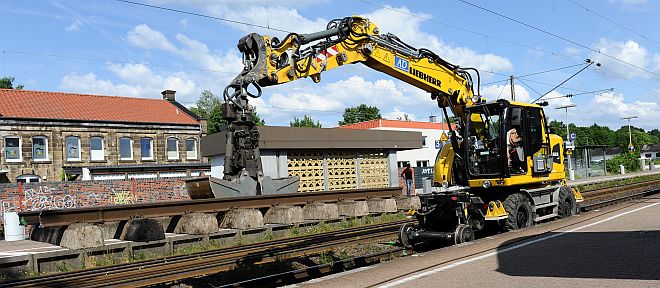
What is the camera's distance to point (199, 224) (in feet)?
47.0

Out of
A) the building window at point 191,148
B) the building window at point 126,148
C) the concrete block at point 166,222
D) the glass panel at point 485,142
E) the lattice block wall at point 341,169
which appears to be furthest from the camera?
the building window at point 191,148

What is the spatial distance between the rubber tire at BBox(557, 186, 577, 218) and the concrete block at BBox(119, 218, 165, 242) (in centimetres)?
982

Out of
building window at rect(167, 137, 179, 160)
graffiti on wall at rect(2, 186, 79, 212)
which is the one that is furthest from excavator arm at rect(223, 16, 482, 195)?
building window at rect(167, 137, 179, 160)

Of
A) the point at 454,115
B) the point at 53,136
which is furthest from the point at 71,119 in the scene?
the point at 454,115

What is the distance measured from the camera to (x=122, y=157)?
38.4 metres

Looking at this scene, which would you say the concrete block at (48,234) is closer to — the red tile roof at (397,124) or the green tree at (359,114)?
the red tile roof at (397,124)

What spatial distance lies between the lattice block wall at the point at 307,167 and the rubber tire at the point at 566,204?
1211 cm

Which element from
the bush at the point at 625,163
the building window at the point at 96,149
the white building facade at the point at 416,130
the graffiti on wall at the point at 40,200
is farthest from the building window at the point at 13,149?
the bush at the point at 625,163

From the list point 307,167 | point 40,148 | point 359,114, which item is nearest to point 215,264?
point 307,167

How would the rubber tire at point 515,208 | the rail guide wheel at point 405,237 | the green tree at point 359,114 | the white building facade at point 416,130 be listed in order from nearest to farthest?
the rail guide wheel at point 405,237 < the rubber tire at point 515,208 < the white building facade at point 416,130 < the green tree at point 359,114

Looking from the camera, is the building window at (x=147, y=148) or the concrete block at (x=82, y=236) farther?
the building window at (x=147, y=148)

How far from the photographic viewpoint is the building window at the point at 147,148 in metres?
39.4

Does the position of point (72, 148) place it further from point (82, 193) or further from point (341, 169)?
point (341, 169)

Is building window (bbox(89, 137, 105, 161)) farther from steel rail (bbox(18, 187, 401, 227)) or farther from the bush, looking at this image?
the bush
